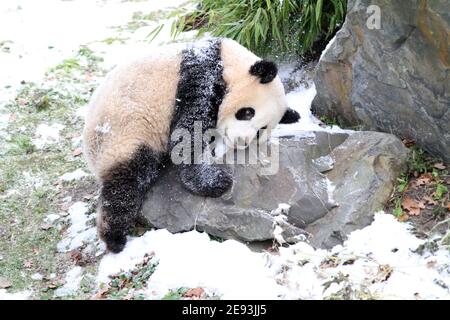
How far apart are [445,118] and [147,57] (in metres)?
2.16

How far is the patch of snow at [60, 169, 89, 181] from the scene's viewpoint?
4.94m

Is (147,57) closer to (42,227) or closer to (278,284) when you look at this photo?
(42,227)

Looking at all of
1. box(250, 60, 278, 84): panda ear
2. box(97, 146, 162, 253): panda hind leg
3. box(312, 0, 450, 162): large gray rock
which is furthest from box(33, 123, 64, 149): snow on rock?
box(312, 0, 450, 162): large gray rock

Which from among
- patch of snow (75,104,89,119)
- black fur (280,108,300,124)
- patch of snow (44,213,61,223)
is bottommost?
patch of snow (44,213,61,223)

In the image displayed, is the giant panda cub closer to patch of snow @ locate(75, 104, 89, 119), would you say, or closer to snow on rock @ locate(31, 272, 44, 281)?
snow on rock @ locate(31, 272, 44, 281)

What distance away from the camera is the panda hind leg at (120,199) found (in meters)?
3.89

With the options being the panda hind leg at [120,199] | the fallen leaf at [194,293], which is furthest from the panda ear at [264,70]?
the fallen leaf at [194,293]

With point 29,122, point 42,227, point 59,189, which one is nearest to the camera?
point 42,227

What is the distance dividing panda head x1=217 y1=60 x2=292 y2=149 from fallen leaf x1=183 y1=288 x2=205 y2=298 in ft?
3.98

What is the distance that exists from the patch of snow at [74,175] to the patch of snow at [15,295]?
135cm

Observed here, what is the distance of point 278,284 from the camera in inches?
130

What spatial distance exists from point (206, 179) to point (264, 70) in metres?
0.88
